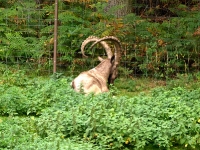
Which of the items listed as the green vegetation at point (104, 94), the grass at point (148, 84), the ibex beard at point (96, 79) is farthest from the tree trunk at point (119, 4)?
the ibex beard at point (96, 79)

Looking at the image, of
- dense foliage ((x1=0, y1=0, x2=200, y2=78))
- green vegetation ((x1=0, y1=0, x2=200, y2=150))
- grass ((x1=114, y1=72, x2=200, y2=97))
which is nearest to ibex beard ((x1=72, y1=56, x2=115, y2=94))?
green vegetation ((x1=0, y1=0, x2=200, y2=150))

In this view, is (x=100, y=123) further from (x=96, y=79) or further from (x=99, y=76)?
(x=99, y=76)

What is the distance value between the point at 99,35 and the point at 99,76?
8.08 feet

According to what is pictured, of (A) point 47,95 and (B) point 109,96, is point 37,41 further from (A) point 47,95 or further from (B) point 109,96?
(B) point 109,96

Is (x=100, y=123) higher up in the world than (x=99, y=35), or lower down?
lower down

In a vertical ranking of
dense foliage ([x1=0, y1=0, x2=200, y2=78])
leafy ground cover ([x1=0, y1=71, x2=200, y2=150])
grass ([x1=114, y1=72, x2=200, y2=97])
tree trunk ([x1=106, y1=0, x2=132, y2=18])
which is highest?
tree trunk ([x1=106, y1=0, x2=132, y2=18])

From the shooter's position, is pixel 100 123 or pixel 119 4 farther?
pixel 119 4

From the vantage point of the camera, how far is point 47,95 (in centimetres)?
1146

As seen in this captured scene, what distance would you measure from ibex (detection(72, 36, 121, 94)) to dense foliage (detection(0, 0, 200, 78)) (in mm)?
1523

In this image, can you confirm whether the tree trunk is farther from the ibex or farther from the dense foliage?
the ibex

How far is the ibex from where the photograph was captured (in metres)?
12.3

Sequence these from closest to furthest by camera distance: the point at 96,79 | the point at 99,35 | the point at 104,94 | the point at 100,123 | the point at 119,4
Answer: the point at 100,123 → the point at 104,94 → the point at 96,79 → the point at 99,35 → the point at 119,4

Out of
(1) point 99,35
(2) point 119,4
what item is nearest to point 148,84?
(1) point 99,35

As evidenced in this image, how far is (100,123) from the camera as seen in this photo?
8.78m
